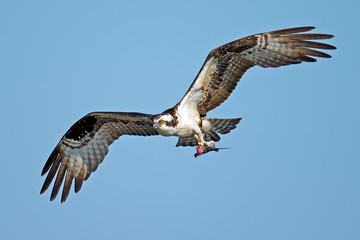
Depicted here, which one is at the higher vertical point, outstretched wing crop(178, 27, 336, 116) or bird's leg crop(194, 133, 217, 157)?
outstretched wing crop(178, 27, 336, 116)

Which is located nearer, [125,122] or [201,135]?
[201,135]

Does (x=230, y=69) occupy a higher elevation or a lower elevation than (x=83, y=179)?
higher

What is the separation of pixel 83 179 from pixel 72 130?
121 cm

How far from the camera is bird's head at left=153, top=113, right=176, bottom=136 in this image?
11.1 metres

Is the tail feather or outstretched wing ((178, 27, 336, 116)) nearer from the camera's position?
outstretched wing ((178, 27, 336, 116))

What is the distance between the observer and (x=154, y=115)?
11672 millimetres

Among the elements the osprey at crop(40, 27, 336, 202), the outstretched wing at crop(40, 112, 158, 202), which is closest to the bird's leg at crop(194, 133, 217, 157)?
the osprey at crop(40, 27, 336, 202)

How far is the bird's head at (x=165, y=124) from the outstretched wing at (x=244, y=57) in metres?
0.44

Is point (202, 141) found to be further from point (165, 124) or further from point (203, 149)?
point (165, 124)

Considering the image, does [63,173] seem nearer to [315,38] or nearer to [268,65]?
[268,65]

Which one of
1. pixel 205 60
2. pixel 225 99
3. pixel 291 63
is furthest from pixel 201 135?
pixel 291 63

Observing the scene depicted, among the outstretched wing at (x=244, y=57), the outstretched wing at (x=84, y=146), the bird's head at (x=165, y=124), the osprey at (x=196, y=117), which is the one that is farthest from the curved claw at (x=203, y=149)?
the outstretched wing at (x=84, y=146)

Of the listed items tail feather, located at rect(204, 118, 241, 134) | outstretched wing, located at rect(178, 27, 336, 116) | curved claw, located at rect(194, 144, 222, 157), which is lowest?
curved claw, located at rect(194, 144, 222, 157)

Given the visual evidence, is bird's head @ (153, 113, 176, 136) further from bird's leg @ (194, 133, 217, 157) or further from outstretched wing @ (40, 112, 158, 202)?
outstretched wing @ (40, 112, 158, 202)
